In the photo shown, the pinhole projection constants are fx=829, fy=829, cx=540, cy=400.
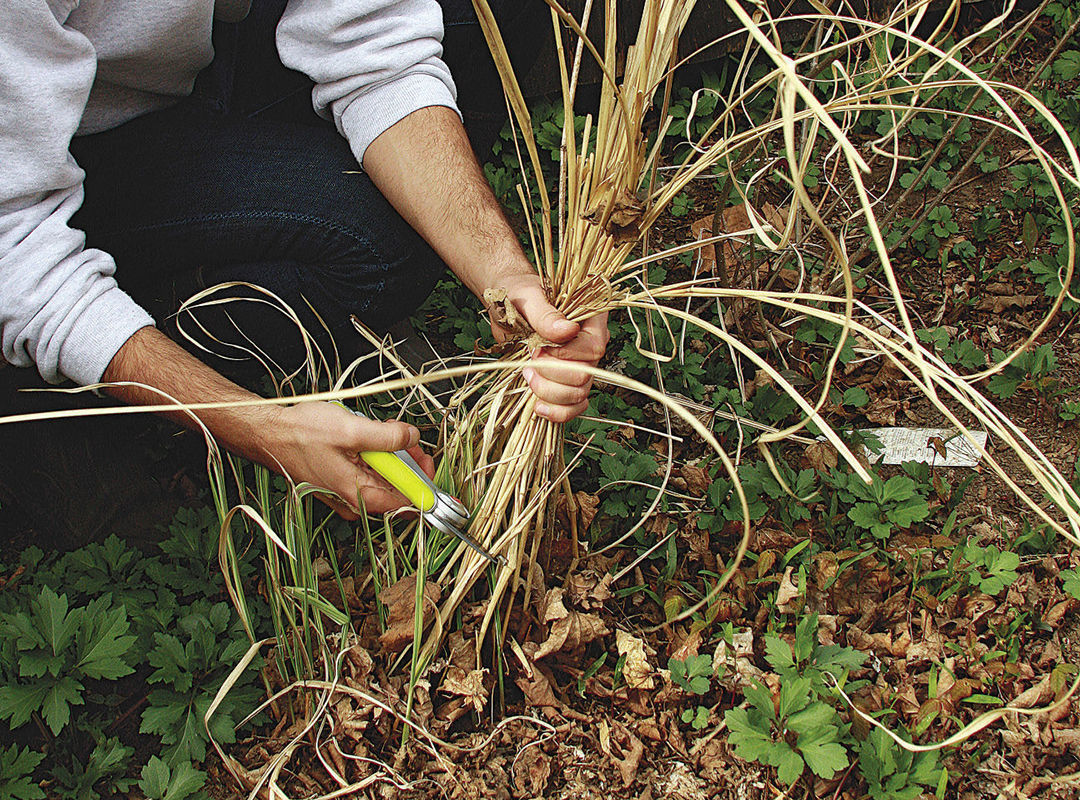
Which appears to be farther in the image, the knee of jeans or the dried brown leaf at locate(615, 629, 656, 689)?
the knee of jeans

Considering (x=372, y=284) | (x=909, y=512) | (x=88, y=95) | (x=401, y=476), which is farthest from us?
(x=372, y=284)

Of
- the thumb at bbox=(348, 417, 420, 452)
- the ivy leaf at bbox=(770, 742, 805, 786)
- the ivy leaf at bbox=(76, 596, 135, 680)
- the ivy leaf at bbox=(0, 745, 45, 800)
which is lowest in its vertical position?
the ivy leaf at bbox=(770, 742, 805, 786)

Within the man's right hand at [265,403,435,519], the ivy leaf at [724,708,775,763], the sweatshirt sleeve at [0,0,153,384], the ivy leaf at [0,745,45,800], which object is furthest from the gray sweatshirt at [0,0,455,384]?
the ivy leaf at [724,708,775,763]

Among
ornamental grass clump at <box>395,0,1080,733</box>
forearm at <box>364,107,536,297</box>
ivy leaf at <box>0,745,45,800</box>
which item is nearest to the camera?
ornamental grass clump at <box>395,0,1080,733</box>

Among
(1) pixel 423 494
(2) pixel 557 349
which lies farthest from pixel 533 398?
(1) pixel 423 494

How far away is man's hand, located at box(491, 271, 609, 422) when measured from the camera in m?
1.04

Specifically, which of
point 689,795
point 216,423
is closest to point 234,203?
point 216,423

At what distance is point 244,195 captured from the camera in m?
1.45

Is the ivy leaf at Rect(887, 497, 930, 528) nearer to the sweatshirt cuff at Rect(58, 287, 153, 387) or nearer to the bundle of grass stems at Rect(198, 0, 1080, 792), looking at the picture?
the bundle of grass stems at Rect(198, 0, 1080, 792)

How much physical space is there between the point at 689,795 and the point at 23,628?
2.94 feet

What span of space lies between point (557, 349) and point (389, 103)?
62 cm

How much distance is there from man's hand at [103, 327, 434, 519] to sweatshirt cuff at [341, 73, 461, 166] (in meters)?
0.51

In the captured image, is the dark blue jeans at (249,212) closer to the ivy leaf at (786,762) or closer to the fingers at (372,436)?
the fingers at (372,436)

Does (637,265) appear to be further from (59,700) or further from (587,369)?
(59,700)
